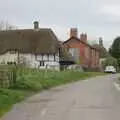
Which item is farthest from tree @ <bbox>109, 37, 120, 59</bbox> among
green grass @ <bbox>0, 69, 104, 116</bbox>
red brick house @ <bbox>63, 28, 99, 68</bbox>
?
green grass @ <bbox>0, 69, 104, 116</bbox>

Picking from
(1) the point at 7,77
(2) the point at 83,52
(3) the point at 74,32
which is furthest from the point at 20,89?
(3) the point at 74,32

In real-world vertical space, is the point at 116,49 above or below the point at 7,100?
above

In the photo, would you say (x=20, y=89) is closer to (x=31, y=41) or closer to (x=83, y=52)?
(x=31, y=41)

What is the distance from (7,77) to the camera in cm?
3469

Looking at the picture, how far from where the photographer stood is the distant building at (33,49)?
87.9 metres

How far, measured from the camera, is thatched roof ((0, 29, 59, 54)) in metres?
88.6

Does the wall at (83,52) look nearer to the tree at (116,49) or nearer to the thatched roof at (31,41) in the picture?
the thatched roof at (31,41)

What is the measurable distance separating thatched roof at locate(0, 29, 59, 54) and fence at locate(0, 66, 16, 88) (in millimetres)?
50414

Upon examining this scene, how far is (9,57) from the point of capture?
87938 millimetres

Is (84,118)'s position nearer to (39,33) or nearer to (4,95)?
(4,95)

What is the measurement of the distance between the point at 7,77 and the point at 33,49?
2145 inches

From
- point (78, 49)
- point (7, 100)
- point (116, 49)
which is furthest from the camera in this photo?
point (116, 49)

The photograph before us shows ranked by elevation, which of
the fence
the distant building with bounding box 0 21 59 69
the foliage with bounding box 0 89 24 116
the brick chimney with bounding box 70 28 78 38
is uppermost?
the brick chimney with bounding box 70 28 78 38

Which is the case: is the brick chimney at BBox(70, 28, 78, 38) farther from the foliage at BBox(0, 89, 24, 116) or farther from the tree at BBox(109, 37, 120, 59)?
the foliage at BBox(0, 89, 24, 116)
